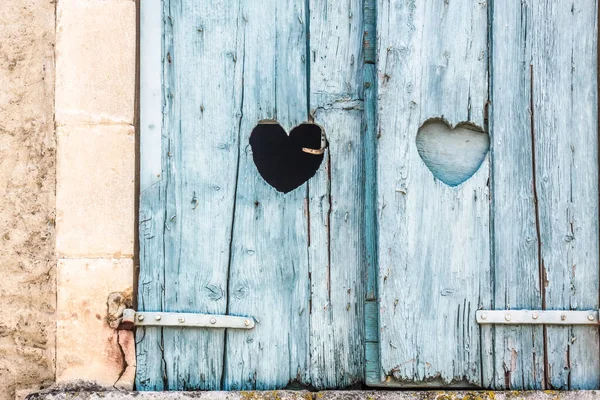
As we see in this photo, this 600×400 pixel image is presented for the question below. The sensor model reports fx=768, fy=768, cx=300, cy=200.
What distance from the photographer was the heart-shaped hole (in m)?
2.04

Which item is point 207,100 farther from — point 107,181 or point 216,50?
point 107,181

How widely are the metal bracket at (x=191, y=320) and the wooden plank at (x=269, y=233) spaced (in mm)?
26

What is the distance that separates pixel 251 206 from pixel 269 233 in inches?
3.4

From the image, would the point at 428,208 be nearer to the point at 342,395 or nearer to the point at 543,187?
the point at 543,187

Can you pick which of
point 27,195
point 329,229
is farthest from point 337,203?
point 27,195

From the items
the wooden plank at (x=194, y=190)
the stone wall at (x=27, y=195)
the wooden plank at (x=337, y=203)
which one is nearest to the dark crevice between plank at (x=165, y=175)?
the wooden plank at (x=194, y=190)

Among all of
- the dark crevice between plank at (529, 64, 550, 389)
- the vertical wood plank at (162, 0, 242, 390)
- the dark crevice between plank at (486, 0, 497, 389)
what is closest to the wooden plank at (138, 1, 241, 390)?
the vertical wood plank at (162, 0, 242, 390)

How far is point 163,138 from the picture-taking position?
80.9 inches

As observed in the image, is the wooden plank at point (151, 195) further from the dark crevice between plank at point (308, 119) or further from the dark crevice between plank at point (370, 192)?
the dark crevice between plank at point (370, 192)

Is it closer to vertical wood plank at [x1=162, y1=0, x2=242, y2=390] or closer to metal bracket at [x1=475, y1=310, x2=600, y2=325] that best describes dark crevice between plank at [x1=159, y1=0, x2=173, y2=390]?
vertical wood plank at [x1=162, y1=0, x2=242, y2=390]

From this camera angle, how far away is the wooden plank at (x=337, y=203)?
6.72ft

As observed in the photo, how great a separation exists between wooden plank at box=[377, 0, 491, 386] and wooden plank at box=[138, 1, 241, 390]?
42 cm

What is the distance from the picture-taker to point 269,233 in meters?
2.06

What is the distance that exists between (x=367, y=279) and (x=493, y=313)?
1.11 ft
